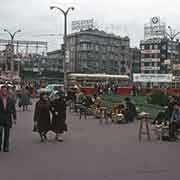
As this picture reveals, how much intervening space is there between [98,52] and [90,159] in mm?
137113

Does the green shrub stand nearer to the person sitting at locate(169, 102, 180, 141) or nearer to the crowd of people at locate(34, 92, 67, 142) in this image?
the person sitting at locate(169, 102, 180, 141)

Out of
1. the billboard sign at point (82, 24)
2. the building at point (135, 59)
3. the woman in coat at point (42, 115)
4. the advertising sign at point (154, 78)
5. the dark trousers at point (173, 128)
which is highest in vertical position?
the billboard sign at point (82, 24)

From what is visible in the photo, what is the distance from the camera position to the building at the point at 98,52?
140m

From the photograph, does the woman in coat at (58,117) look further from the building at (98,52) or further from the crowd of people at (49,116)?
the building at (98,52)

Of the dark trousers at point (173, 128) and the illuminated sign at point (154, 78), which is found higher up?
the illuminated sign at point (154, 78)

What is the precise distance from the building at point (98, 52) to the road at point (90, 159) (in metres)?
119

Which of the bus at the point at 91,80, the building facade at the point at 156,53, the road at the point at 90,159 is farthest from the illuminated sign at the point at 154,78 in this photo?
the building facade at the point at 156,53

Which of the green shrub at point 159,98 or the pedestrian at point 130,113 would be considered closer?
the pedestrian at point 130,113

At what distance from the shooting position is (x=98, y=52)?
147 meters

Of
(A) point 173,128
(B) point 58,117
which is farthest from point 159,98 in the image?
(B) point 58,117

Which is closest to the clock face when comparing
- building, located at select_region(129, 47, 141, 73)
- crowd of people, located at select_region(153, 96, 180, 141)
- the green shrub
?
building, located at select_region(129, 47, 141, 73)

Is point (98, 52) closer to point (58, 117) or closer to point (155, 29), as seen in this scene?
point (155, 29)

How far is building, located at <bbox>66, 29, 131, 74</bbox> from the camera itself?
140m

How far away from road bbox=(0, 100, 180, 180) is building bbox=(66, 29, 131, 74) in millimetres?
119315
